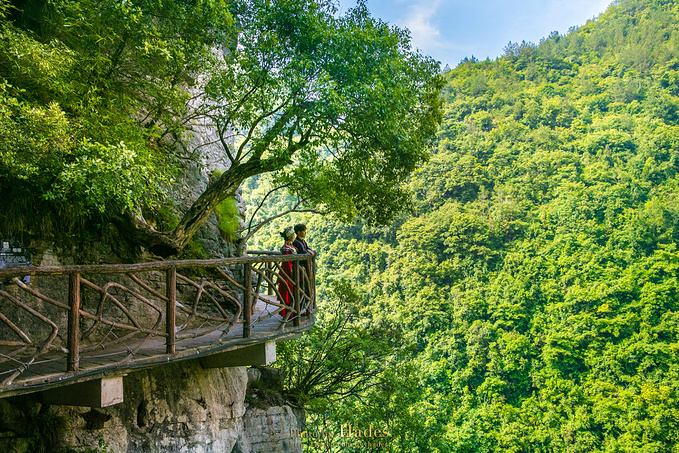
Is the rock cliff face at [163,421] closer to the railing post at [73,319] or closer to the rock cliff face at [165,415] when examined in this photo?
the rock cliff face at [165,415]

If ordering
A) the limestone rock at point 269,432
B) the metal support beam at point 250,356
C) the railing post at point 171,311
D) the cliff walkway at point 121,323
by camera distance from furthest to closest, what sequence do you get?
the limestone rock at point 269,432, the metal support beam at point 250,356, the railing post at point 171,311, the cliff walkway at point 121,323

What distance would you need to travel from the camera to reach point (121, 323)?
489 centimetres

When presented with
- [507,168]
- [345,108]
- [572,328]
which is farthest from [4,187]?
[507,168]

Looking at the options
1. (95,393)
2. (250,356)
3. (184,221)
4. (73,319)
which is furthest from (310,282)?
(73,319)

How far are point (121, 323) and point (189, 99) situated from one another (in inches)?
98.8

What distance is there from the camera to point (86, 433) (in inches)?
172

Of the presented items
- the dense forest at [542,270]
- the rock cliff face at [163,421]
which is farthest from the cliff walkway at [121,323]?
the dense forest at [542,270]

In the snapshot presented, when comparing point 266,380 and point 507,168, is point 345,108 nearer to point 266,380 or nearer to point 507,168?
point 266,380

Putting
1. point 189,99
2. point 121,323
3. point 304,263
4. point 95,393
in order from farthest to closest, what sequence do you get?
1. point 304,263
2. point 189,99
3. point 121,323
4. point 95,393

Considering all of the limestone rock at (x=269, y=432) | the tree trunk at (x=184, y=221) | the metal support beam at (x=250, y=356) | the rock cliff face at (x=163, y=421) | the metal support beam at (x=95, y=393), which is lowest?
the limestone rock at (x=269, y=432)

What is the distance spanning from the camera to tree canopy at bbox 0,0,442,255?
3941 mm

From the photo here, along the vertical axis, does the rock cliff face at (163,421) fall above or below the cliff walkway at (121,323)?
below

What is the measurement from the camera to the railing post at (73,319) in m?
3.07

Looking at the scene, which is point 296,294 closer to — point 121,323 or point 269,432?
point 121,323
